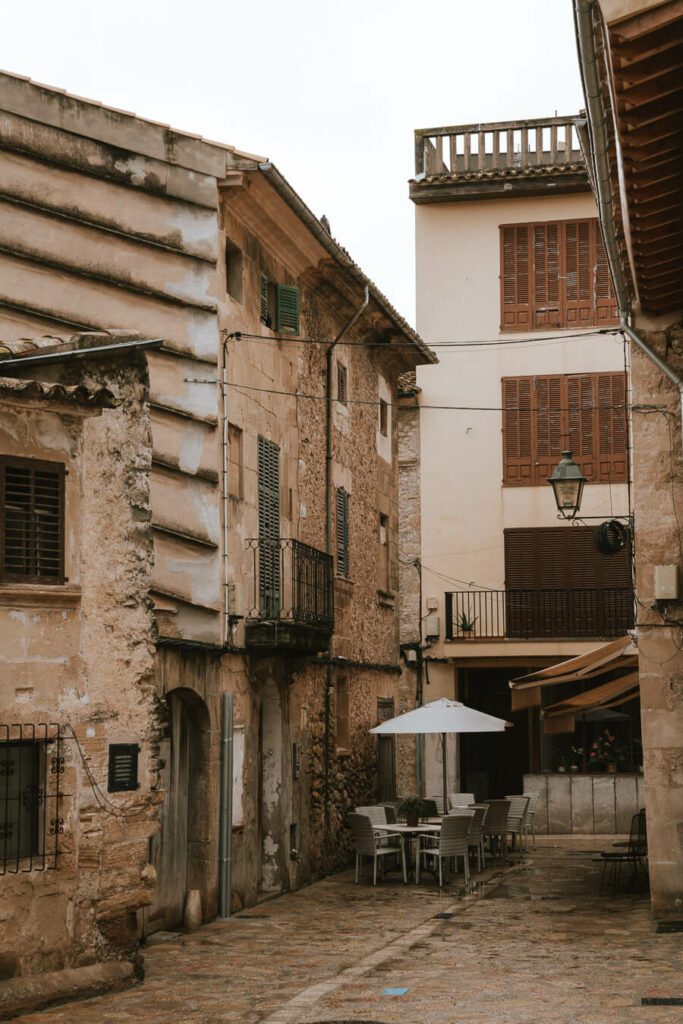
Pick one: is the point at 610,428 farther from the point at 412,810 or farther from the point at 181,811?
the point at 181,811

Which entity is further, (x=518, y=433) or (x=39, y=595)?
(x=518, y=433)

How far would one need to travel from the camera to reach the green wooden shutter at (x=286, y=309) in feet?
58.6

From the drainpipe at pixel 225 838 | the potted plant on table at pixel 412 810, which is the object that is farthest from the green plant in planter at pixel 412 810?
the drainpipe at pixel 225 838

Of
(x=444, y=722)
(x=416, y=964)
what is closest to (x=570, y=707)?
(x=444, y=722)

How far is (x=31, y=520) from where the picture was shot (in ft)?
35.1

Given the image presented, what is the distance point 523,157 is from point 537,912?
17637mm

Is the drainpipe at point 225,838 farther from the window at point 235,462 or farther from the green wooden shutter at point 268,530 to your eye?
the window at point 235,462

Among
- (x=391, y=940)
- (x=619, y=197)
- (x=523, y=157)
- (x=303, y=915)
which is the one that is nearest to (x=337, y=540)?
(x=303, y=915)

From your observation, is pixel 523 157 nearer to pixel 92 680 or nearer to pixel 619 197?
pixel 619 197

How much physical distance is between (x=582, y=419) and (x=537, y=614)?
12.7 feet

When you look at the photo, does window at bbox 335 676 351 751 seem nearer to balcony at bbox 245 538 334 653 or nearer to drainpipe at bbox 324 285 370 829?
drainpipe at bbox 324 285 370 829

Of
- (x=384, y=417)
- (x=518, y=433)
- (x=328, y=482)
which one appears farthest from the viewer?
(x=518, y=433)

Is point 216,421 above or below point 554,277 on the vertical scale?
below

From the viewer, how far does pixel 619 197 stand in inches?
453
